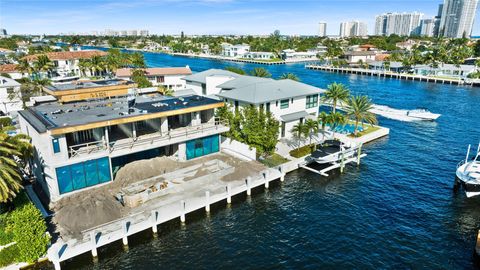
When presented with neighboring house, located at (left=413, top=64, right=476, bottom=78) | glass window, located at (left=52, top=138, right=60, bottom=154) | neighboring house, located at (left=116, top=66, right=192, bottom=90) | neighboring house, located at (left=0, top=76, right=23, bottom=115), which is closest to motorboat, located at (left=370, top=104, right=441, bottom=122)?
neighboring house, located at (left=116, top=66, right=192, bottom=90)

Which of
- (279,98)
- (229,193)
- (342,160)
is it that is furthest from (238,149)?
(342,160)

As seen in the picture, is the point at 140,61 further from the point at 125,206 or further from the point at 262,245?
the point at 262,245

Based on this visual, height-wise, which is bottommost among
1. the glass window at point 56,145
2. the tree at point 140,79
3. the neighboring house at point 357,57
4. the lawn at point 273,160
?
the lawn at point 273,160

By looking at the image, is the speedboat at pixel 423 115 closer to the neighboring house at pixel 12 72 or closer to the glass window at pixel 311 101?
the glass window at pixel 311 101

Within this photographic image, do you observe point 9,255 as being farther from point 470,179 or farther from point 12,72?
point 12,72

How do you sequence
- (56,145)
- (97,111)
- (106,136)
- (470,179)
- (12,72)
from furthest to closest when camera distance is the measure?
(12,72)
(97,111)
(470,179)
(106,136)
(56,145)

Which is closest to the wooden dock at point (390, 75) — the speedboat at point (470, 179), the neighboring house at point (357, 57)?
the neighboring house at point (357, 57)
